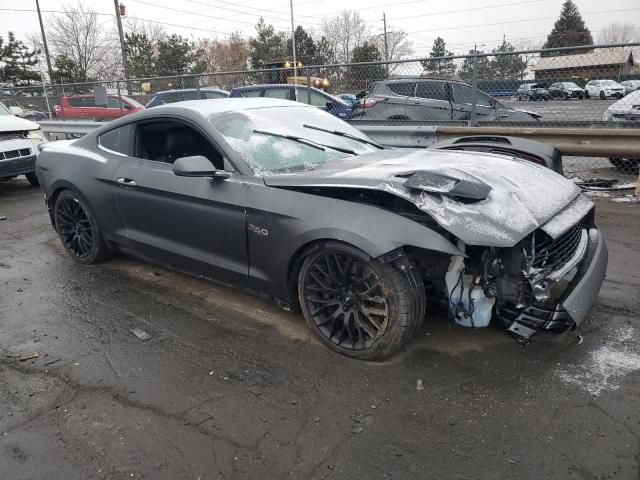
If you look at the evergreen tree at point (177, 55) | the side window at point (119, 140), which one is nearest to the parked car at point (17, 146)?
the side window at point (119, 140)

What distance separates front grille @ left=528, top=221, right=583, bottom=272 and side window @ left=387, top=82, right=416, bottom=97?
6.41 metres

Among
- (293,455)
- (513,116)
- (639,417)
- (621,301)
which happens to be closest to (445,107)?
(513,116)

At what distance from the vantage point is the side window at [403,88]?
8766 mm

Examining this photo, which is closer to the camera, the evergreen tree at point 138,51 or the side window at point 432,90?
the side window at point 432,90

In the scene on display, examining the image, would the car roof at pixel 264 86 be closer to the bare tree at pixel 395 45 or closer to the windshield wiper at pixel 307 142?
the windshield wiper at pixel 307 142

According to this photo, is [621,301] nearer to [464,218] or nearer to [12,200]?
[464,218]

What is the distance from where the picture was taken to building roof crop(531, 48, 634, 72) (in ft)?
21.7

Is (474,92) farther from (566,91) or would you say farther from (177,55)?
(177,55)

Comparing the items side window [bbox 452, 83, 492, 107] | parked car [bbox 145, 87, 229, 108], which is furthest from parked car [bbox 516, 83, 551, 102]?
parked car [bbox 145, 87, 229, 108]

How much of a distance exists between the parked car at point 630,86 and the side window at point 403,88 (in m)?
3.29

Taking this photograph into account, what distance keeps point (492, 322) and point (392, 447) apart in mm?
1064

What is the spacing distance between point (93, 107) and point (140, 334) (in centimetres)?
1326

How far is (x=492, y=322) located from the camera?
112 inches

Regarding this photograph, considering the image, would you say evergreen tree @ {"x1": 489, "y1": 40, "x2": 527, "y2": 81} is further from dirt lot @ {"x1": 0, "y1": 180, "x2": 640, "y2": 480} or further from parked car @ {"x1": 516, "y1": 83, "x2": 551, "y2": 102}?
dirt lot @ {"x1": 0, "y1": 180, "x2": 640, "y2": 480}
